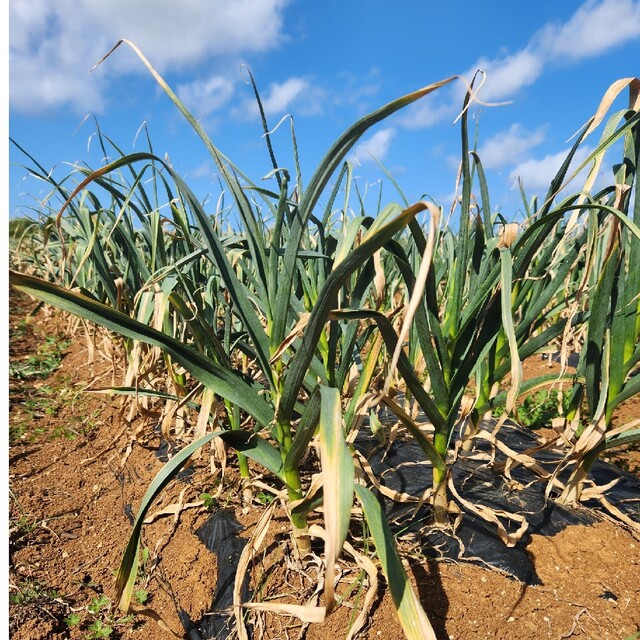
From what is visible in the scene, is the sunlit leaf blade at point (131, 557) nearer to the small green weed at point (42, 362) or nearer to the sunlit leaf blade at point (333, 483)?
the sunlit leaf blade at point (333, 483)

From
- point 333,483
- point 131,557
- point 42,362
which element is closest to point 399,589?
point 333,483

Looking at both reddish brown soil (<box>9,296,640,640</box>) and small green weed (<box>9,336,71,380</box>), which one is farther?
small green weed (<box>9,336,71,380</box>)

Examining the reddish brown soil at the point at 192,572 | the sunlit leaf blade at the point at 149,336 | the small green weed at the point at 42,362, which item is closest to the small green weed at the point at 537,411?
the reddish brown soil at the point at 192,572

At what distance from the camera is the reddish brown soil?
1.11m

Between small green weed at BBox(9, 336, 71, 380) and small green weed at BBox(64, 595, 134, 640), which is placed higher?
small green weed at BBox(9, 336, 71, 380)

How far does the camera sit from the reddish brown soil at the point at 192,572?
1.11 meters

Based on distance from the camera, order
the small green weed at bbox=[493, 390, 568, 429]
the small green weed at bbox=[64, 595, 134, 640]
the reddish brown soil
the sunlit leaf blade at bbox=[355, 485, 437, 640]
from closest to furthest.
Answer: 1. the sunlit leaf blade at bbox=[355, 485, 437, 640]
2. the reddish brown soil
3. the small green weed at bbox=[64, 595, 134, 640]
4. the small green weed at bbox=[493, 390, 568, 429]

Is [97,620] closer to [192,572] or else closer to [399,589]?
[192,572]

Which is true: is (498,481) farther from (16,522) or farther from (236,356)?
(16,522)

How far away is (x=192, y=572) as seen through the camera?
56.7 inches

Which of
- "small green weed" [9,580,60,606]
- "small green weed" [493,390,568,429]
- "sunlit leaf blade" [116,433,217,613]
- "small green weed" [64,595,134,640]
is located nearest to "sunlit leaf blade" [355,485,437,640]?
"sunlit leaf blade" [116,433,217,613]

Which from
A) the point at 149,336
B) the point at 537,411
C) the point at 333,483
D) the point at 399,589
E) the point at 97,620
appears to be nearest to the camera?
the point at 333,483

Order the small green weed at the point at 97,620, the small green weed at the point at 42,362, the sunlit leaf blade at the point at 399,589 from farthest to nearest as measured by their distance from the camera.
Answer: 1. the small green weed at the point at 42,362
2. the small green weed at the point at 97,620
3. the sunlit leaf blade at the point at 399,589

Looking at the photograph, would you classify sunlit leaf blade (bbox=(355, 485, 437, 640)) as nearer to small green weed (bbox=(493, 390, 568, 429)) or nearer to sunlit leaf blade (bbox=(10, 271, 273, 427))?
sunlit leaf blade (bbox=(10, 271, 273, 427))
